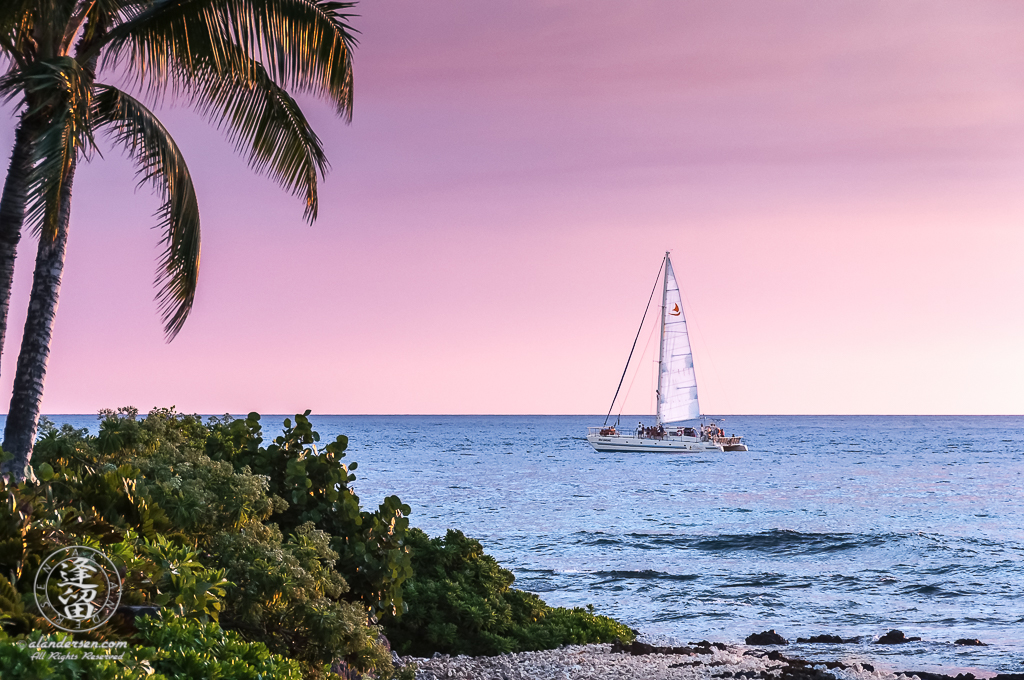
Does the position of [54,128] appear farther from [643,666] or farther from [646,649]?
[646,649]

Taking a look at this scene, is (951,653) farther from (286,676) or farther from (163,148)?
(163,148)

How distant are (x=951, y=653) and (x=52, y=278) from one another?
1652 centimetres

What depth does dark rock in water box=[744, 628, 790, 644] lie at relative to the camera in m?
16.8

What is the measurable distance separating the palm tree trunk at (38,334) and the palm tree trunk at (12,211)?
30 cm

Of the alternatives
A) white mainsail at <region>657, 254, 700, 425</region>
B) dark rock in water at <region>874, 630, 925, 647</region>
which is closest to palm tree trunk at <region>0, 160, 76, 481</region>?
dark rock in water at <region>874, 630, 925, 647</region>

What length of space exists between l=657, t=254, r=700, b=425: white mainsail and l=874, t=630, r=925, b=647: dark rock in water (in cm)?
5826

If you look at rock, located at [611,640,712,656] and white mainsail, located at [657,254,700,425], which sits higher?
white mainsail, located at [657,254,700,425]

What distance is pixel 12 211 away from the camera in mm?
9727

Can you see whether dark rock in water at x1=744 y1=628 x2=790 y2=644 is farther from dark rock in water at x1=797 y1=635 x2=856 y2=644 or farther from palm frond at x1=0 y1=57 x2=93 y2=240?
palm frond at x1=0 y1=57 x2=93 y2=240

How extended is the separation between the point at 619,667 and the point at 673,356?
6414cm

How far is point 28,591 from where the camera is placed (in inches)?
200

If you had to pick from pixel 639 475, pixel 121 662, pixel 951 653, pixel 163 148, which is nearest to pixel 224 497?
→ pixel 121 662

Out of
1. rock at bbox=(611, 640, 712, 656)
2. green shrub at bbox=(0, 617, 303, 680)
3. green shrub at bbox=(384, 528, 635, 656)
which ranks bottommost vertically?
rock at bbox=(611, 640, 712, 656)

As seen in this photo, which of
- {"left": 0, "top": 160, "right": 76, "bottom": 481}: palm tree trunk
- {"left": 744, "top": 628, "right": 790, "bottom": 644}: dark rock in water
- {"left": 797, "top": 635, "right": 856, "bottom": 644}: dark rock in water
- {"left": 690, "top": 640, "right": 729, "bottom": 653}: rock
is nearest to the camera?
{"left": 0, "top": 160, "right": 76, "bottom": 481}: palm tree trunk
